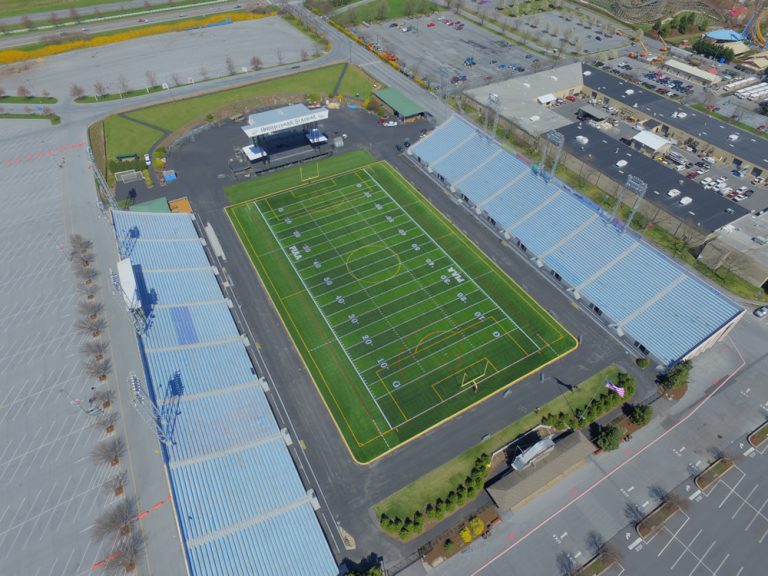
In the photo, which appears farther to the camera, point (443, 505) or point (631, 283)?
point (631, 283)

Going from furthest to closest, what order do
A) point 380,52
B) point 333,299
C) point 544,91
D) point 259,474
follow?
1. point 380,52
2. point 544,91
3. point 333,299
4. point 259,474

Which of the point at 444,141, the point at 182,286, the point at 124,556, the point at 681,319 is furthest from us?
the point at 444,141

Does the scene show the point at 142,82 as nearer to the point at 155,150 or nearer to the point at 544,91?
the point at 155,150

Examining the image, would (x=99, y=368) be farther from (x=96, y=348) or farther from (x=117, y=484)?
(x=117, y=484)

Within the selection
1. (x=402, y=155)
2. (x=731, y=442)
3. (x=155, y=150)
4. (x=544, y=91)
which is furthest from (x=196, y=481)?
(x=544, y=91)

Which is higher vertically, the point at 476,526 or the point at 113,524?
the point at 476,526

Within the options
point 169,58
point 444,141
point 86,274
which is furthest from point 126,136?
point 444,141

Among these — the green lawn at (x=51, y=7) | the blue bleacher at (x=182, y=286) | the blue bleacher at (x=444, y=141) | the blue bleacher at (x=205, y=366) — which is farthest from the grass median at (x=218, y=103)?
the green lawn at (x=51, y=7)
